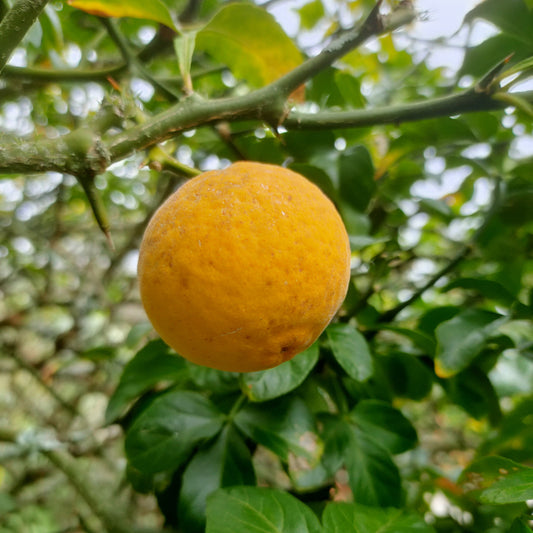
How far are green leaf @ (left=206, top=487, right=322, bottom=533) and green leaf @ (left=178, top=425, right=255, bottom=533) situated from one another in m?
0.09

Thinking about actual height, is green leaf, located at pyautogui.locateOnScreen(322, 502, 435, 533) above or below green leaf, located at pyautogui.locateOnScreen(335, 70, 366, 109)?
below

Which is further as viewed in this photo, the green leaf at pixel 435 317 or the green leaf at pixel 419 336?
the green leaf at pixel 435 317

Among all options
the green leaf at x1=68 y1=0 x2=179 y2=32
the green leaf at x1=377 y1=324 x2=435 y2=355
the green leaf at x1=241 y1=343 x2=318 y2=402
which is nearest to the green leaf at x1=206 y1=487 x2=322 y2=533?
the green leaf at x1=241 y1=343 x2=318 y2=402

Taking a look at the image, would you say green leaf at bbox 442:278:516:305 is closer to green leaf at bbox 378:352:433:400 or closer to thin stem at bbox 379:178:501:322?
thin stem at bbox 379:178:501:322

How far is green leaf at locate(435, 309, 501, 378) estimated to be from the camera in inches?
29.2

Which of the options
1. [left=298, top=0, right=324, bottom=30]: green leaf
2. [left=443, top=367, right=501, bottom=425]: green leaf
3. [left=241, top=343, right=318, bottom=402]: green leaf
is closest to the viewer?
[left=241, top=343, right=318, bottom=402]: green leaf

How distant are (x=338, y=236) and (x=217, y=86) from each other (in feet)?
3.73

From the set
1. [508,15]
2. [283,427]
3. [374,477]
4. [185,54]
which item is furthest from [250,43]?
[374,477]

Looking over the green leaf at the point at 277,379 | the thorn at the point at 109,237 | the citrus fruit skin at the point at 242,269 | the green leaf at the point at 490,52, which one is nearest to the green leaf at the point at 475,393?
the green leaf at the point at 277,379

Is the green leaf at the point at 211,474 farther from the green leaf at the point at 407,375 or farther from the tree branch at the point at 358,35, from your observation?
the tree branch at the point at 358,35

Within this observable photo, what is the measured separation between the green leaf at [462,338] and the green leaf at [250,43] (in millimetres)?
590

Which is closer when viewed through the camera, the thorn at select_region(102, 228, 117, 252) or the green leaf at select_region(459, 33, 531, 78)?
the thorn at select_region(102, 228, 117, 252)

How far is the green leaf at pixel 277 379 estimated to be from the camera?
681 mm

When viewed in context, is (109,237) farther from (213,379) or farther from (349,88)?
(349,88)
